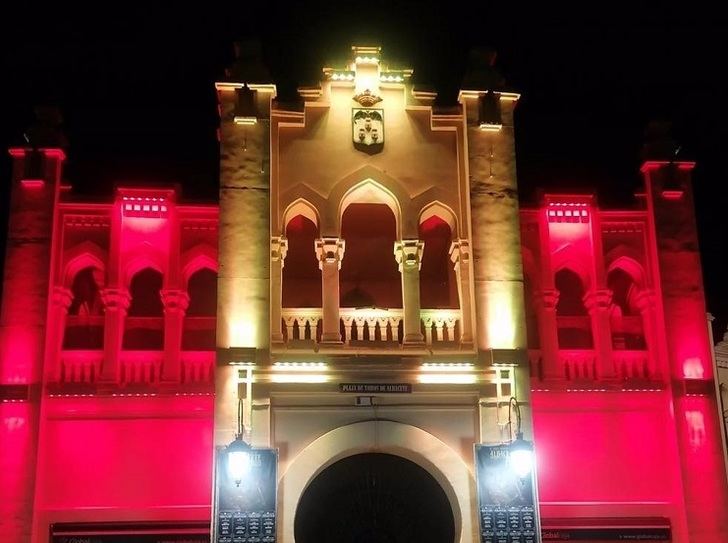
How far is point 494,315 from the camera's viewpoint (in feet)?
55.6

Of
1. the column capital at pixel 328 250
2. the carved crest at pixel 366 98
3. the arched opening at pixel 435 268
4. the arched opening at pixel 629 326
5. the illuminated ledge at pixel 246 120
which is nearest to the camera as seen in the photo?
the column capital at pixel 328 250

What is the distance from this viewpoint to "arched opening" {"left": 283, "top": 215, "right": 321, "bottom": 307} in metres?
20.9

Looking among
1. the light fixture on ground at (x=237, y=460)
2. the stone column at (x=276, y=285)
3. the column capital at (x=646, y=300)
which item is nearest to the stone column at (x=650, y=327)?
the column capital at (x=646, y=300)

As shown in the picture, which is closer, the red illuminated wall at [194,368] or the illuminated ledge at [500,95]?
the red illuminated wall at [194,368]

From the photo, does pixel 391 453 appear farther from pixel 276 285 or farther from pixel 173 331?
pixel 173 331

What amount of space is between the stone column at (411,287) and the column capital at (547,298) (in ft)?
9.65

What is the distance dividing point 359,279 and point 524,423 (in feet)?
20.2

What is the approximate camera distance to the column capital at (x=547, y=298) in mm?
18984

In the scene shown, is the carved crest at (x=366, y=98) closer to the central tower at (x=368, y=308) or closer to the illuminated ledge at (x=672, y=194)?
the central tower at (x=368, y=308)

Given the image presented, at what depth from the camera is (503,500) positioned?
52.0ft

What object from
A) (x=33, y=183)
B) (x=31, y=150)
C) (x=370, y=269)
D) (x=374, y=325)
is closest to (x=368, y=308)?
(x=374, y=325)

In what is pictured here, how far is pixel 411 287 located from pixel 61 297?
632 cm

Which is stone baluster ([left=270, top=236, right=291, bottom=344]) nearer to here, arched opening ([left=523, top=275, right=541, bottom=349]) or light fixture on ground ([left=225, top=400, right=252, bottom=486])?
light fixture on ground ([left=225, top=400, right=252, bottom=486])

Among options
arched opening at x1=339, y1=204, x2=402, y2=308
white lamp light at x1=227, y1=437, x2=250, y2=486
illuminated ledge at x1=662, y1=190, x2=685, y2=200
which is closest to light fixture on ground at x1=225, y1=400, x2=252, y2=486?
white lamp light at x1=227, y1=437, x2=250, y2=486
